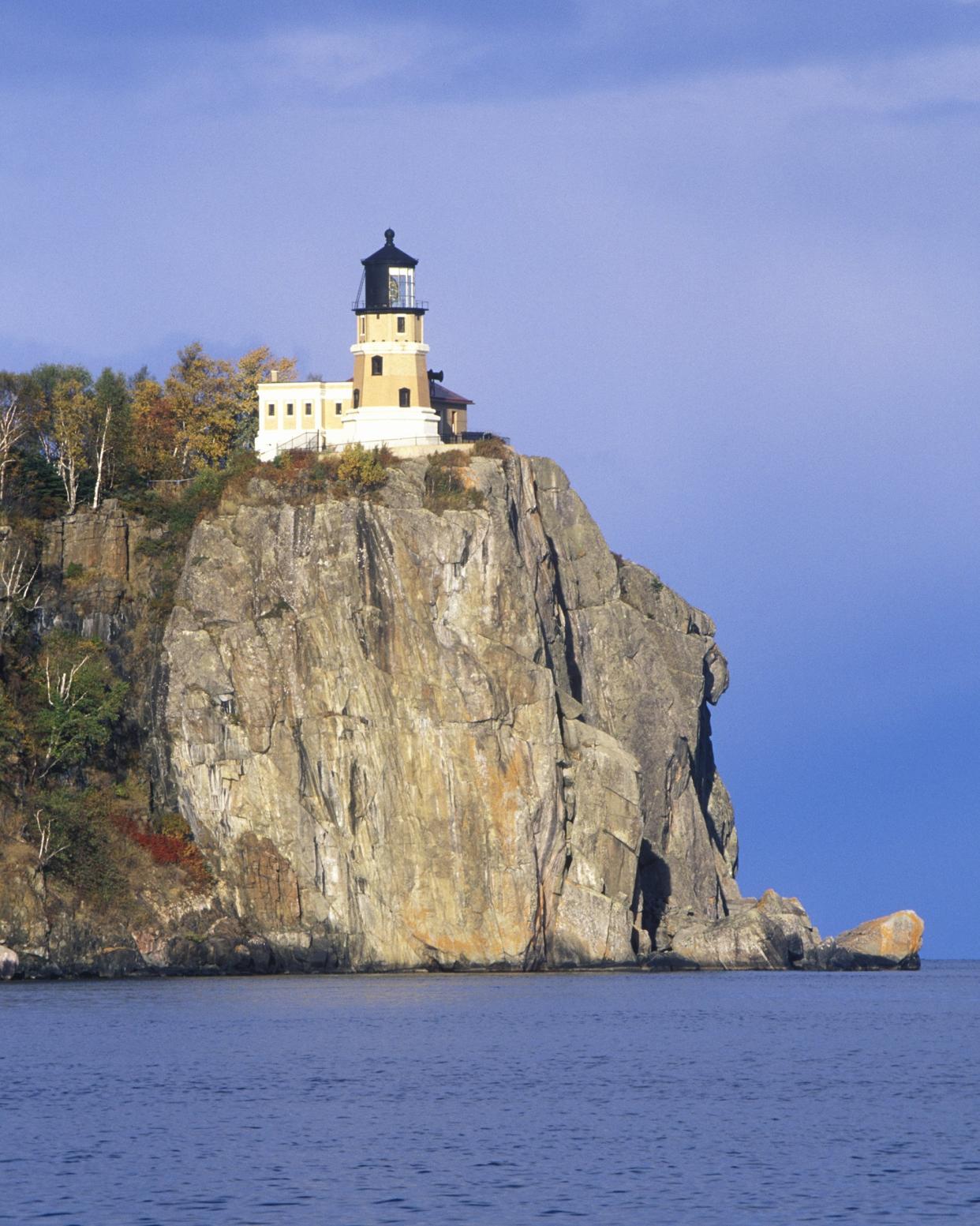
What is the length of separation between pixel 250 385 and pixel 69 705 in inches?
1028

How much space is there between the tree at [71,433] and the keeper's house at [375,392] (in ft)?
30.0

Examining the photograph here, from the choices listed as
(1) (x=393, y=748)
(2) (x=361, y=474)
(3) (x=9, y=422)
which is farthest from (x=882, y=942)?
(3) (x=9, y=422)

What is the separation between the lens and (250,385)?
110 m

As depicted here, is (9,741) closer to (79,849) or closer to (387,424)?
(79,849)

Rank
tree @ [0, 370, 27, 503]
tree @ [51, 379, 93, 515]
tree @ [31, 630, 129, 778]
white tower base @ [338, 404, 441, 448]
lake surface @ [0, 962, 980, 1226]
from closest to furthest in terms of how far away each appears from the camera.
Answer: lake surface @ [0, 962, 980, 1226]
tree @ [31, 630, 129, 778]
tree @ [0, 370, 27, 503]
white tower base @ [338, 404, 441, 448]
tree @ [51, 379, 93, 515]

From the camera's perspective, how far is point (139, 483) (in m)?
104

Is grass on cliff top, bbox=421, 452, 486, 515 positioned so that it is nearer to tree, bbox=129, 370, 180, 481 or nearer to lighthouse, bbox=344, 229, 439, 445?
lighthouse, bbox=344, 229, 439, 445

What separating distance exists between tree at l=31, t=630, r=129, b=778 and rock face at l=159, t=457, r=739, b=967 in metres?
2.89

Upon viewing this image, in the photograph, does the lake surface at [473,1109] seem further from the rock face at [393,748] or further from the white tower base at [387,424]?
the white tower base at [387,424]

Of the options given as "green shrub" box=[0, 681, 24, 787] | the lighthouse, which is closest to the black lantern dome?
the lighthouse

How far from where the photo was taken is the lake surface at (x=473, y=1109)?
3503 centimetres

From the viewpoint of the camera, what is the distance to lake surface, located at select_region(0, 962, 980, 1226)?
35.0 metres

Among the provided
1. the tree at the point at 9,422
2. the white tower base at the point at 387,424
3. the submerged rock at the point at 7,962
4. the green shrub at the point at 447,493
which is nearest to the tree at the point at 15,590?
the tree at the point at 9,422

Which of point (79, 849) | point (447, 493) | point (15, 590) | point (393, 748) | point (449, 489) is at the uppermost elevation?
point (449, 489)
